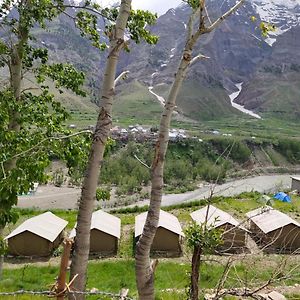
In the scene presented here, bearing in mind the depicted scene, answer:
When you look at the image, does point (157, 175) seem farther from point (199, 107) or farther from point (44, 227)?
point (199, 107)

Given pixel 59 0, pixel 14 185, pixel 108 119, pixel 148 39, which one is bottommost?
pixel 14 185

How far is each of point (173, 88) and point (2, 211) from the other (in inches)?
108

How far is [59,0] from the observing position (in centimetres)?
714

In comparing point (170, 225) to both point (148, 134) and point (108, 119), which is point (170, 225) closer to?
point (108, 119)

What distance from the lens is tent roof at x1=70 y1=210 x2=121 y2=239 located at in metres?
20.4

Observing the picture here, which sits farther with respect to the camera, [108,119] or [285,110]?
[285,110]

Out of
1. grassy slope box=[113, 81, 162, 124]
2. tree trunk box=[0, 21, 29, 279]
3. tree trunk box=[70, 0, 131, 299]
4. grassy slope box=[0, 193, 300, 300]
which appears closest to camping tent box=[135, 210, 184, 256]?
grassy slope box=[0, 193, 300, 300]

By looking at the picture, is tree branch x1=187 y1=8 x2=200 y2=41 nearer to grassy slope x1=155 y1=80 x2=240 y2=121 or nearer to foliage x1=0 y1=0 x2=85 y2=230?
foliage x1=0 y1=0 x2=85 y2=230

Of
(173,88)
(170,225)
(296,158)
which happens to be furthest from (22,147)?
(296,158)

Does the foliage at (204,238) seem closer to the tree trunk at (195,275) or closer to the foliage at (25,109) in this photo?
the tree trunk at (195,275)

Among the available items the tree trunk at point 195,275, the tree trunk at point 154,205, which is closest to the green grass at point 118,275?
the tree trunk at point 195,275

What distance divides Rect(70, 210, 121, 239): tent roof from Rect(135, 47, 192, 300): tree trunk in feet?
49.9

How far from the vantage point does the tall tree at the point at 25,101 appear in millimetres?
5293

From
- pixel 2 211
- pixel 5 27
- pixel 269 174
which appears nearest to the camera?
pixel 2 211
